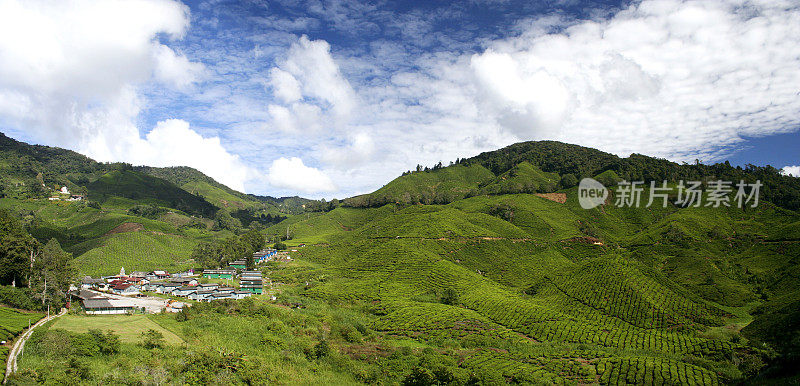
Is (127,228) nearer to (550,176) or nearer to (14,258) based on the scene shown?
(14,258)

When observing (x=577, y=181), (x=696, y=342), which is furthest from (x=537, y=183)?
(x=696, y=342)

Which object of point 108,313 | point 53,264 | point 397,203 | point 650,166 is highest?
point 650,166

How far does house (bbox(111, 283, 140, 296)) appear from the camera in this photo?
60.6 meters

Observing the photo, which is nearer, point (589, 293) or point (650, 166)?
point (589, 293)

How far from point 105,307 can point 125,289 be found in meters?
18.1

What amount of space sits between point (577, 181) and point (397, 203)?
7255 centimetres

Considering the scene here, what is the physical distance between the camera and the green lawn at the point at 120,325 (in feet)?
114

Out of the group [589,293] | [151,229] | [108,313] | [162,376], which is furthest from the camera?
[151,229]

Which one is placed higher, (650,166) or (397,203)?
(650,166)

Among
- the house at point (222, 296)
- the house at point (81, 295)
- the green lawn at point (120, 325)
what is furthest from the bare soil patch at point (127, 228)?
the green lawn at point (120, 325)

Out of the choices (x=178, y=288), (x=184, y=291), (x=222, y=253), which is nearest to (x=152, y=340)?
(x=184, y=291)

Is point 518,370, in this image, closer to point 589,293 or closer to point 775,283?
point 589,293

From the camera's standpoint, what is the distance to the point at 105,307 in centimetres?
4588

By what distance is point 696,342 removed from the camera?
42.5 m
